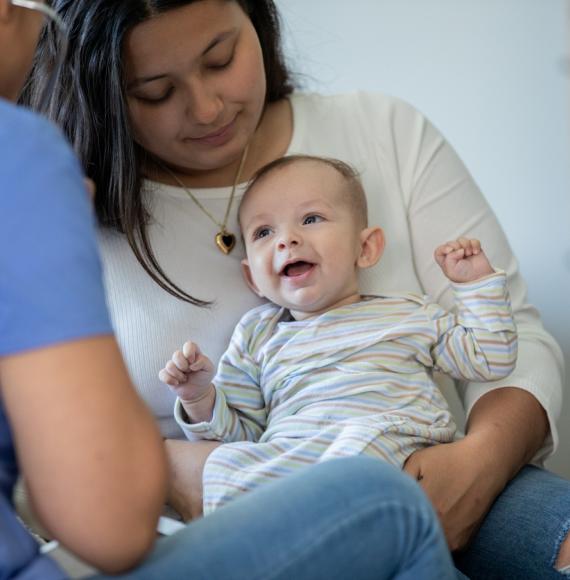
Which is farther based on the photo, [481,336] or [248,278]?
[248,278]

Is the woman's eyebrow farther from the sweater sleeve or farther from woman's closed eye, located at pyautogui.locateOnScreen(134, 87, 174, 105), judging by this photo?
the sweater sleeve

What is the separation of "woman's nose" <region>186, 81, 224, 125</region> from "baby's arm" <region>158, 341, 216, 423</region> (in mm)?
339

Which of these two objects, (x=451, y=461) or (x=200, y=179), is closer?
(x=451, y=461)

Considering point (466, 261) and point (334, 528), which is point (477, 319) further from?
point (334, 528)

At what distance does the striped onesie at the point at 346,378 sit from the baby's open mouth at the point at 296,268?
74 mm

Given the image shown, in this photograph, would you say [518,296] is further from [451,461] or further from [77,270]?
[77,270]

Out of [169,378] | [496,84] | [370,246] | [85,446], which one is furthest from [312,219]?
[496,84]

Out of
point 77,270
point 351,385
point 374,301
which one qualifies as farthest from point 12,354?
point 374,301

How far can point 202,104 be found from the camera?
1.45 meters

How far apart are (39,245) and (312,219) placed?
2.68 feet

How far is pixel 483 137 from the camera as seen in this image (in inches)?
96.3

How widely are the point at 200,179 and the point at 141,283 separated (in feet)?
0.70

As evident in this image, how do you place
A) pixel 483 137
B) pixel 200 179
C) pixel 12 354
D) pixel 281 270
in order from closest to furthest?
1. pixel 12 354
2. pixel 281 270
3. pixel 200 179
4. pixel 483 137

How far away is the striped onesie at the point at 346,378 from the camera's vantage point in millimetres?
1333
